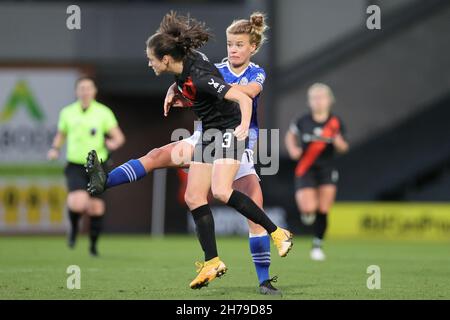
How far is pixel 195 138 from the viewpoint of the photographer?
8086 mm

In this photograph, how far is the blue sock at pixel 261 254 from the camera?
320 inches

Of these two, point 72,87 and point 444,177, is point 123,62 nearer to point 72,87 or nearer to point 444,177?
point 72,87

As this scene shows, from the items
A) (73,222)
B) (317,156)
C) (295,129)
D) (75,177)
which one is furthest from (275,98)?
(75,177)

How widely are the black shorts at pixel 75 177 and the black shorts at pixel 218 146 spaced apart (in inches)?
215

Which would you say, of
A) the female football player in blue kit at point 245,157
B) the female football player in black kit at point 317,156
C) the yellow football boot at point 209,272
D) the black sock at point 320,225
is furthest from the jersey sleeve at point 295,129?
the yellow football boot at point 209,272

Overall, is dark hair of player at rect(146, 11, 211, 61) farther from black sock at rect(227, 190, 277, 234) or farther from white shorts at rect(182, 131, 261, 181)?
black sock at rect(227, 190, 277, 234)

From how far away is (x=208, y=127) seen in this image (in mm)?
7984

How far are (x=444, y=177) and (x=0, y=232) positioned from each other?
9.03 metres

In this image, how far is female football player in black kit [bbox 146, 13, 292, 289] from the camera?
25.3 ft

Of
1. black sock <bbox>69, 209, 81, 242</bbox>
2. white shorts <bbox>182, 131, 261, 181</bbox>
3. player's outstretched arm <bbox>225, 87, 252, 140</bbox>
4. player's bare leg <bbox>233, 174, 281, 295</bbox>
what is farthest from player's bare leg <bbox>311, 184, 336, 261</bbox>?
player's outstretched arm <bbox>225, 87, 252, 140</bbox>

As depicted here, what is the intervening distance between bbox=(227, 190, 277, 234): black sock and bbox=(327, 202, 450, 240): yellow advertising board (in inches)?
428

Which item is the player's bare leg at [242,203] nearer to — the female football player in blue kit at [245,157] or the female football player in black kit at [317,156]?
the female football player in blue kit at [245,157]

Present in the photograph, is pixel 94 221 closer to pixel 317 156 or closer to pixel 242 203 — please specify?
pixel 317 156
